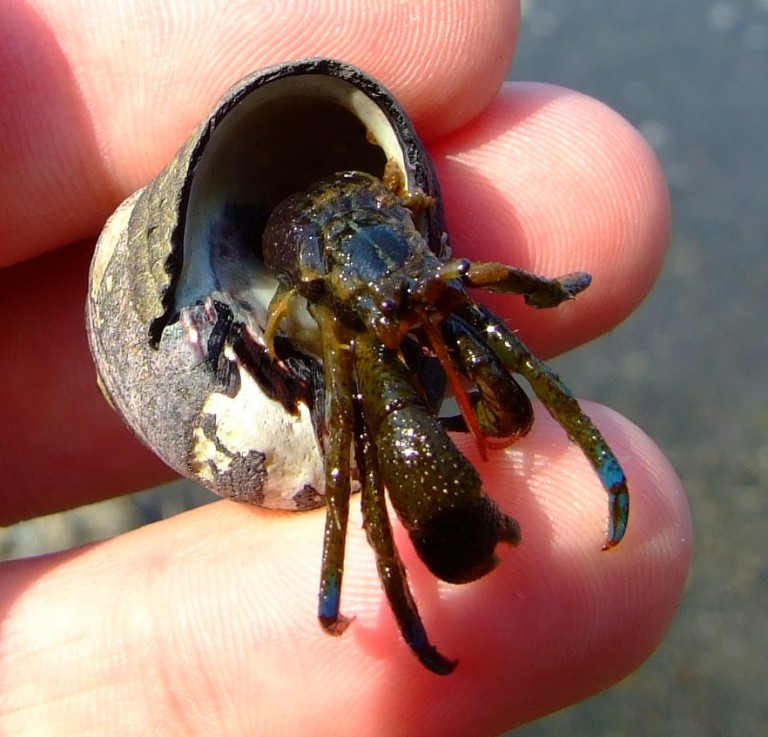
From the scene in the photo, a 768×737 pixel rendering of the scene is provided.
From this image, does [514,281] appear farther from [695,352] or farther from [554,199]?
[695,352]

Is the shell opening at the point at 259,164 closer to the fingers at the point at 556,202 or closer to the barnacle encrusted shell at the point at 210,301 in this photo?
the barnacle encrusted shell at the point at 210,301

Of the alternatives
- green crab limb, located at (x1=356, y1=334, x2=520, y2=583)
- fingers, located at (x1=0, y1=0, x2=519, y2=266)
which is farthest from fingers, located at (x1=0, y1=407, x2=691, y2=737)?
fingers, located at (x1=0, y1=0, x2=519, y2=266)

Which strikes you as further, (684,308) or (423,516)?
(684,308)

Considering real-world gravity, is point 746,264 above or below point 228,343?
below

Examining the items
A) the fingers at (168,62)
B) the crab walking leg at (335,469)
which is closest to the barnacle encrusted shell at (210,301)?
the crab walking leg at (335,469)

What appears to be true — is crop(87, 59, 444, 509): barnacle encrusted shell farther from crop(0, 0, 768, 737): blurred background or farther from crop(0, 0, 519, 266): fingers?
crop(0, 0, 768, 737): blurred background

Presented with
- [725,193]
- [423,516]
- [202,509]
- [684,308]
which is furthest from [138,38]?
[725,193]

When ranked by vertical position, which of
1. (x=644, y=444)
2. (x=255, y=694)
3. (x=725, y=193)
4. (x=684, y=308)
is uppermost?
(x=644, y=444)

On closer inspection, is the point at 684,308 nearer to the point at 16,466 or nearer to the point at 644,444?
the point at 644,444
